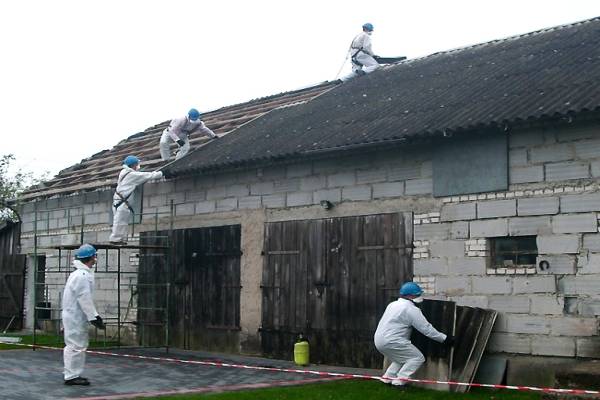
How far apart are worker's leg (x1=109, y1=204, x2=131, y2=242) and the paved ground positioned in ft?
7.89

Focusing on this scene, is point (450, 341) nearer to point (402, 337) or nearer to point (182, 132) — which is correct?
point (402, 337)

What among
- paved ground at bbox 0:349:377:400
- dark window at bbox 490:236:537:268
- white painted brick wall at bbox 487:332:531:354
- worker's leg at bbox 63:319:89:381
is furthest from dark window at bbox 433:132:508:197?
worker's leg at bbox 63:319:89:381

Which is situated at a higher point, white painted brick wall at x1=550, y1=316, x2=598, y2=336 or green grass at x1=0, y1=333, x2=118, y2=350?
white painted brick wall at x1=550, y1=316, x2=598, y2=336

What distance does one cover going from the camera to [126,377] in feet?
38.7

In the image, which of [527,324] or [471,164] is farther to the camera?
[471,164]

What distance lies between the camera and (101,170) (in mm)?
19938

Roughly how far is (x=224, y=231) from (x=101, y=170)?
232 inches

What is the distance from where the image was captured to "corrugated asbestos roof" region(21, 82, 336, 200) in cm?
1839

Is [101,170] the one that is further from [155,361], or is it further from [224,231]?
[155,361]

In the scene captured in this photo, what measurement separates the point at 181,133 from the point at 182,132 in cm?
4

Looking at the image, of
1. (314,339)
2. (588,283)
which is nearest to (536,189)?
(588,283)

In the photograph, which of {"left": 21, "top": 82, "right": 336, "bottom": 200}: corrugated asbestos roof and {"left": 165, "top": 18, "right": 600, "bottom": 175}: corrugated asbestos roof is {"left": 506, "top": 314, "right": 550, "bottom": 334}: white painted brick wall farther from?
{"left": 21, "top": 82, "right": 336, "bottom": 200}: corrugated asbestos roof

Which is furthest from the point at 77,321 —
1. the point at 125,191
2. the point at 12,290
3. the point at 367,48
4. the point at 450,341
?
the point at 12,290

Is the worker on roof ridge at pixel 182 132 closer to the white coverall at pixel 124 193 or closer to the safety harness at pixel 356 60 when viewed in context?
the white coverall at pixel 124 193
